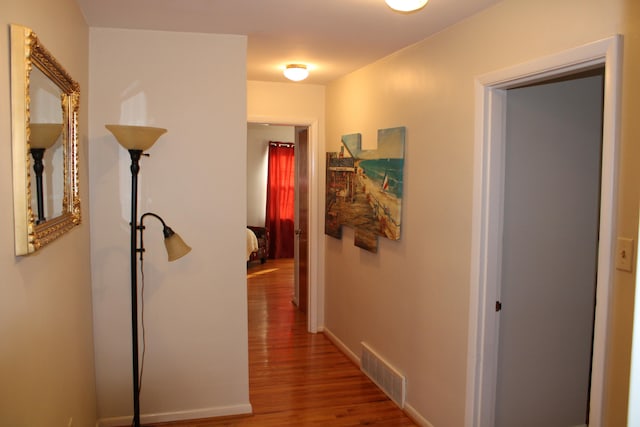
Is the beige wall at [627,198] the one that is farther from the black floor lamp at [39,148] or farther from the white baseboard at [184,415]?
the white baseboard at [184,415]

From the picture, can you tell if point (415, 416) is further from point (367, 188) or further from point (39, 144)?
point (39, 144)

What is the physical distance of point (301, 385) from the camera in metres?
3.84

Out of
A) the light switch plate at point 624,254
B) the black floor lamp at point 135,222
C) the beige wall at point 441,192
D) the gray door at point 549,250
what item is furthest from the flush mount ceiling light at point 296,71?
the light switch plate at point 624,254

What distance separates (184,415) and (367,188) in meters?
2.03

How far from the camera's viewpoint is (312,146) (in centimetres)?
494

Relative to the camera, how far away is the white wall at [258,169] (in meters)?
9.27

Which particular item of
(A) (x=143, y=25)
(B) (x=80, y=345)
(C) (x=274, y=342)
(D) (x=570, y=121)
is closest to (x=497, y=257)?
(D) (x=570, y=121)

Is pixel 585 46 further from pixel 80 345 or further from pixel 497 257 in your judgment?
pixel 80 345

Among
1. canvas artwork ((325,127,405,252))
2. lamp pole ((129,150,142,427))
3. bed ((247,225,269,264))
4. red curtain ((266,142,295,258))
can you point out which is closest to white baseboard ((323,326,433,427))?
canvas artwork ((325,127,405,252))

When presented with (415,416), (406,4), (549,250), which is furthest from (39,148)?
(415,416)

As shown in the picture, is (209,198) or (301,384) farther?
(301,384)

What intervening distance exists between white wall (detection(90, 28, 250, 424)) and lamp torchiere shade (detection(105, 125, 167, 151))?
389 millimetres

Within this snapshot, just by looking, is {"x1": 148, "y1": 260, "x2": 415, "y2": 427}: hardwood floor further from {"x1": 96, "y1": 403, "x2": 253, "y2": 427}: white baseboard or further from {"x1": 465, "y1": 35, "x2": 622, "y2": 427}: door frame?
{"x1": 465, "y1": 35, "x2": 622, "y2": 427}: door frame

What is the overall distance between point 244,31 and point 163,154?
895mm
